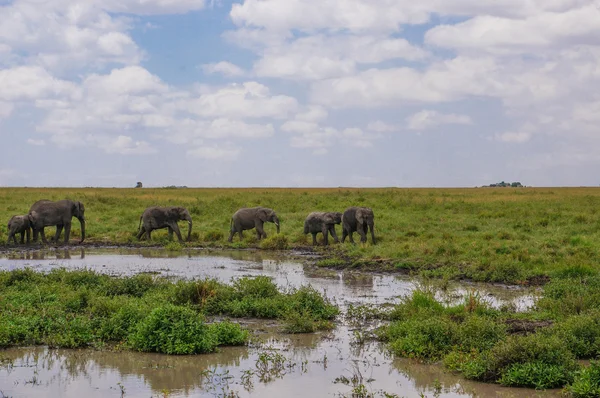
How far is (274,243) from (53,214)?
25.1 feet

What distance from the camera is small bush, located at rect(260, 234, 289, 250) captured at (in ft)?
80.1

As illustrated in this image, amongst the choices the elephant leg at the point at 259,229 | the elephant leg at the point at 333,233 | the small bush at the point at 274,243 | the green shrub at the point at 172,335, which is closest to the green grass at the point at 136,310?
the green shrub at the point at 172,335

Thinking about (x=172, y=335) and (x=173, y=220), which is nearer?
(x=172, y=335)

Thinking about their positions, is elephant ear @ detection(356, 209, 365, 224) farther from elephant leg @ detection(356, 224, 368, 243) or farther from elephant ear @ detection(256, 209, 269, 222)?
elephant ear @ detection(256, 209, 269, 222)

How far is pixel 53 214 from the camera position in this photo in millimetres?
25312

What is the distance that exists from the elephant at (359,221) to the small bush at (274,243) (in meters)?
2.19

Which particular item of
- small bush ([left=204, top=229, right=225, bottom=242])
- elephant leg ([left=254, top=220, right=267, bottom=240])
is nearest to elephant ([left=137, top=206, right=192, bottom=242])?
small bush ([left=204, top=229, right=225, bottom=242])

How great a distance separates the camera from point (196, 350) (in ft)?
33.1

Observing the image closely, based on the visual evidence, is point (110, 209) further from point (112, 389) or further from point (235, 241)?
point (112, 389)

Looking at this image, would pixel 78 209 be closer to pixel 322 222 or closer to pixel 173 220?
pixel 173 220

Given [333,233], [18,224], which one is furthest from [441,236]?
[18,224]

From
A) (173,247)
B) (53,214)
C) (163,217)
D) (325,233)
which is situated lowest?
(173,247)

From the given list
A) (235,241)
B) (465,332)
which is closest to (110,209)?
(235,241)

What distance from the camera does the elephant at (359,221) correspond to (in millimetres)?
24156
